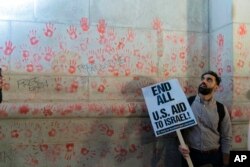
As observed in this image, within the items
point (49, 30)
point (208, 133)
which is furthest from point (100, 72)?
point (208, 133)

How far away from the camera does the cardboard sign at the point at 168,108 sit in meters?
3.81

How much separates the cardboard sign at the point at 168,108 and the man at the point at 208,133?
17 centimetres

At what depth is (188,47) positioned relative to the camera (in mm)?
4680

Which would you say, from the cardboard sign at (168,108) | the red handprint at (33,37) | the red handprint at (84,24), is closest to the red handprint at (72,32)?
the red handprint at (84,24)

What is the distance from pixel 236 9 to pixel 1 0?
115 inches

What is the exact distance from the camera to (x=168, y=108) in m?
3.88

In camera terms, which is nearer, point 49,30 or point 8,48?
point 8,48

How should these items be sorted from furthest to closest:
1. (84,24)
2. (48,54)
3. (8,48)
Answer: (84,24), (48,54), (8,48)

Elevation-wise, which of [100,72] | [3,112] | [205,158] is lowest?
[205,158]

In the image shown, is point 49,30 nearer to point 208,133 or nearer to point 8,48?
point 8,48

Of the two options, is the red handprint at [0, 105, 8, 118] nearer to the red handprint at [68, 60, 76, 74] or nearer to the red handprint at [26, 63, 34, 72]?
the red handprint at [26, 63, 34, 72]

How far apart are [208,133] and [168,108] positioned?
21.0 inches

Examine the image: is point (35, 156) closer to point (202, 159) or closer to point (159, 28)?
point (202, 159)

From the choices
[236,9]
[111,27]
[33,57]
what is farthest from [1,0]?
[236,9]
